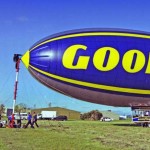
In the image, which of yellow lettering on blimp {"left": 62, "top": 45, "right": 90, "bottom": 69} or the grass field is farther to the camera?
yellow lettering on blimp {"left": 62, "top": 45, "right": 90, "bottom": 69}

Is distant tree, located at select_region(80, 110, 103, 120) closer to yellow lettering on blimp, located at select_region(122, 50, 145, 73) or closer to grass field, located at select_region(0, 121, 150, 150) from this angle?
yellow lettering on blimp, located at select_region(122, 50, 145, 73)

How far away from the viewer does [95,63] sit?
99.3ft

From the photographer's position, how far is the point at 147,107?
1399 inches

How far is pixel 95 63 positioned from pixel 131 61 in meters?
3.17

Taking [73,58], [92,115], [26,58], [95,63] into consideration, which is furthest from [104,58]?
[92,115]

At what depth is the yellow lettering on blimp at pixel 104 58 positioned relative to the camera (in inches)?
1192

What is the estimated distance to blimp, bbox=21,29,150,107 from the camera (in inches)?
1189

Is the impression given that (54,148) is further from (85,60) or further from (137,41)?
(137,41)

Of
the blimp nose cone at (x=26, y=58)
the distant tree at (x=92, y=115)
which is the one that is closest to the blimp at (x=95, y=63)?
the blimp nose cone at (x=26, y=58)

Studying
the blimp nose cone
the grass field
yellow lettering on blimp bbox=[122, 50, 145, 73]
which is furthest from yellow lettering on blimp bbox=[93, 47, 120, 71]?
the grass field

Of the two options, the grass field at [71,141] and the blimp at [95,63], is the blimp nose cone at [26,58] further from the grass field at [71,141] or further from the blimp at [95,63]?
the grass field at [71,141]

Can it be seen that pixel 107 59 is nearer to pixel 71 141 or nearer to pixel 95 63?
pixel 95 63

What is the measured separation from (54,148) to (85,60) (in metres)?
15.1

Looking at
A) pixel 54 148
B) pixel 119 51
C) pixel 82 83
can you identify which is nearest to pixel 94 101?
pixel 82 83
